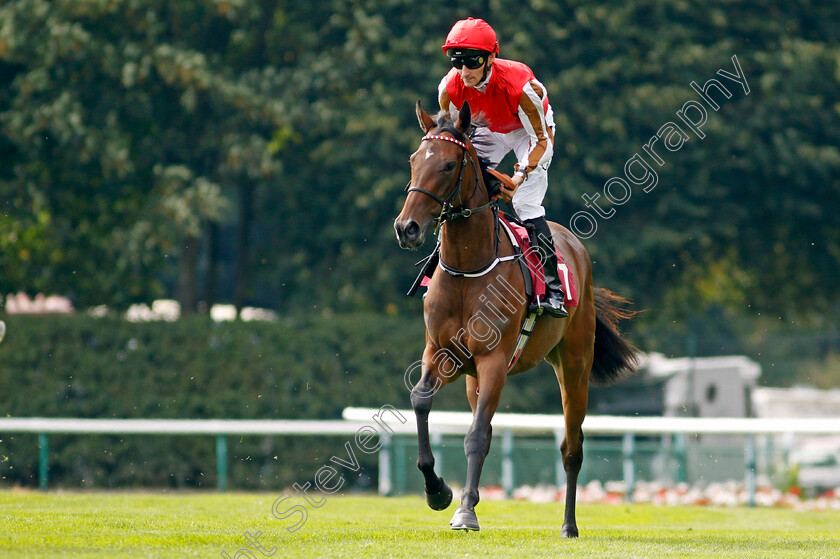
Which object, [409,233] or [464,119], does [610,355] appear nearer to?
[464,119]

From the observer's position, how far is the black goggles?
6.81 m

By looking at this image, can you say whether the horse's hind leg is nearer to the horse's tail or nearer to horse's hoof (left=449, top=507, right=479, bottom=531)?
the horse's tail

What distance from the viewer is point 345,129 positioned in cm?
1730

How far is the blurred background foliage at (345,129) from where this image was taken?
1669 centimetres

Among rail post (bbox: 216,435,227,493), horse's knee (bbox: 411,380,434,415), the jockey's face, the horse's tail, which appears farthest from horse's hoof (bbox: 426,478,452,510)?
rail post (bbox: 216,435,227,493)

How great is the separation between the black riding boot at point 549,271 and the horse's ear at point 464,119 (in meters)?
1.07

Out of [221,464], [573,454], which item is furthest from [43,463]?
[573,454]

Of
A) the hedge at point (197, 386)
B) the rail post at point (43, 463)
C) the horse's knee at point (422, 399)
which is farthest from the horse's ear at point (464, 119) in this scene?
the hedge at point (197, 386)

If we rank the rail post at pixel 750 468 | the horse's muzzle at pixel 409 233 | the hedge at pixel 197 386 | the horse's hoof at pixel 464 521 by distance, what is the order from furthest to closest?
the hedge at pixel 197 386, the rail post at pixel 750 468, the horse's hoof at pixel 464 521, the horse's muzzle at pixel 409 233

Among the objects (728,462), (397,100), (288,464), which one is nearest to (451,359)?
(728,462)

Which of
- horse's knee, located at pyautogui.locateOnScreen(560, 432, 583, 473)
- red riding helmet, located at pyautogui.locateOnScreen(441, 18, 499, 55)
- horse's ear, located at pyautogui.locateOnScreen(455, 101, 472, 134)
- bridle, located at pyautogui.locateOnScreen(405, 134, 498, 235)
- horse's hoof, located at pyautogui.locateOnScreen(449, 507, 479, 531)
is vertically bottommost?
horse's hoof, located at pyautogui.locateOnScreen(449, 507, 479, 531)

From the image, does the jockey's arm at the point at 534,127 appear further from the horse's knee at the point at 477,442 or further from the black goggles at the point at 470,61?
the horse's knee at the point at 477,442

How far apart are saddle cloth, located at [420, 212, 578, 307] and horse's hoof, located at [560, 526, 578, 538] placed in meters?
1.47

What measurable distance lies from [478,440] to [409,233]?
1301 millimetres
